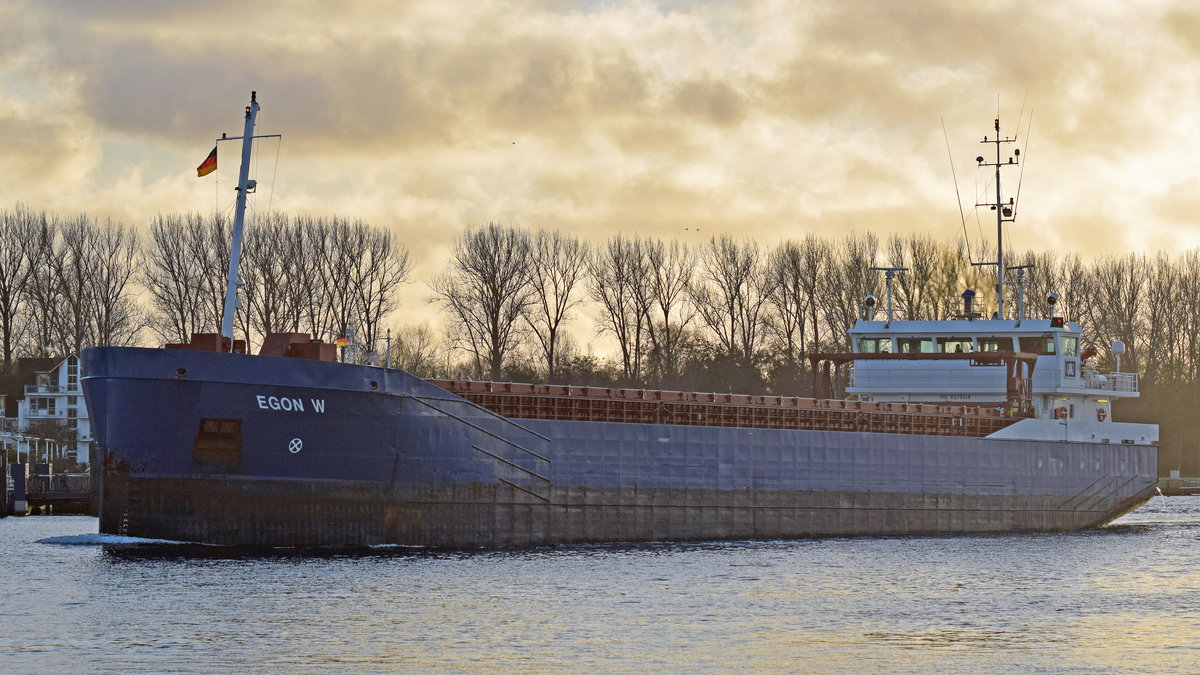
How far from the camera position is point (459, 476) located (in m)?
31.5

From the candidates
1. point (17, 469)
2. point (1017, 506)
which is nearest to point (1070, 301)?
point (1017, 506)

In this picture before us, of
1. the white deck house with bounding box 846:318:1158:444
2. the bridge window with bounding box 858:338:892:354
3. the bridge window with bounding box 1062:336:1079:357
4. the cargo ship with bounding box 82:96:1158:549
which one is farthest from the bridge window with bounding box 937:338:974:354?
the bridge window with bounding box 1062:336:1079:357

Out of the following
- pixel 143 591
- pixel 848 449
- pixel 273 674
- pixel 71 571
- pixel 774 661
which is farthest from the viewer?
pixel 848 449

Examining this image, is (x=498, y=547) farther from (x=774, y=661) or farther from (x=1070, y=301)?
(x=1070, y=301)

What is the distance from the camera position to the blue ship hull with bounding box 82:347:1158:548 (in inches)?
1124

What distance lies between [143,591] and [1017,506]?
26.1 metres

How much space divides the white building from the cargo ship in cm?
4356

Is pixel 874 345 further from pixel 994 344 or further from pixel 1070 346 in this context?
pixel 1070 346

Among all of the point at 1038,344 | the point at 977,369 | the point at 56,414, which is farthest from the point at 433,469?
the point at 56,414

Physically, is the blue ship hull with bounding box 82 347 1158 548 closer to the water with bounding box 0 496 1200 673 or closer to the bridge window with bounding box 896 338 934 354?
the water with bounding box 0 496 1200 673

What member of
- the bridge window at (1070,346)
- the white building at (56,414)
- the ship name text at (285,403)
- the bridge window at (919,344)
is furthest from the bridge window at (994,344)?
the white building at (56,414)

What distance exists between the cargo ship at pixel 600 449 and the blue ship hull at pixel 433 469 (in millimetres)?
42

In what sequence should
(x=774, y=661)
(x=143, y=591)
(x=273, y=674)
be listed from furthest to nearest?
(x=143, y=591) → (x=774, y=661) → (x=273, y=674)

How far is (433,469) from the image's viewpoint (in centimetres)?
3106
